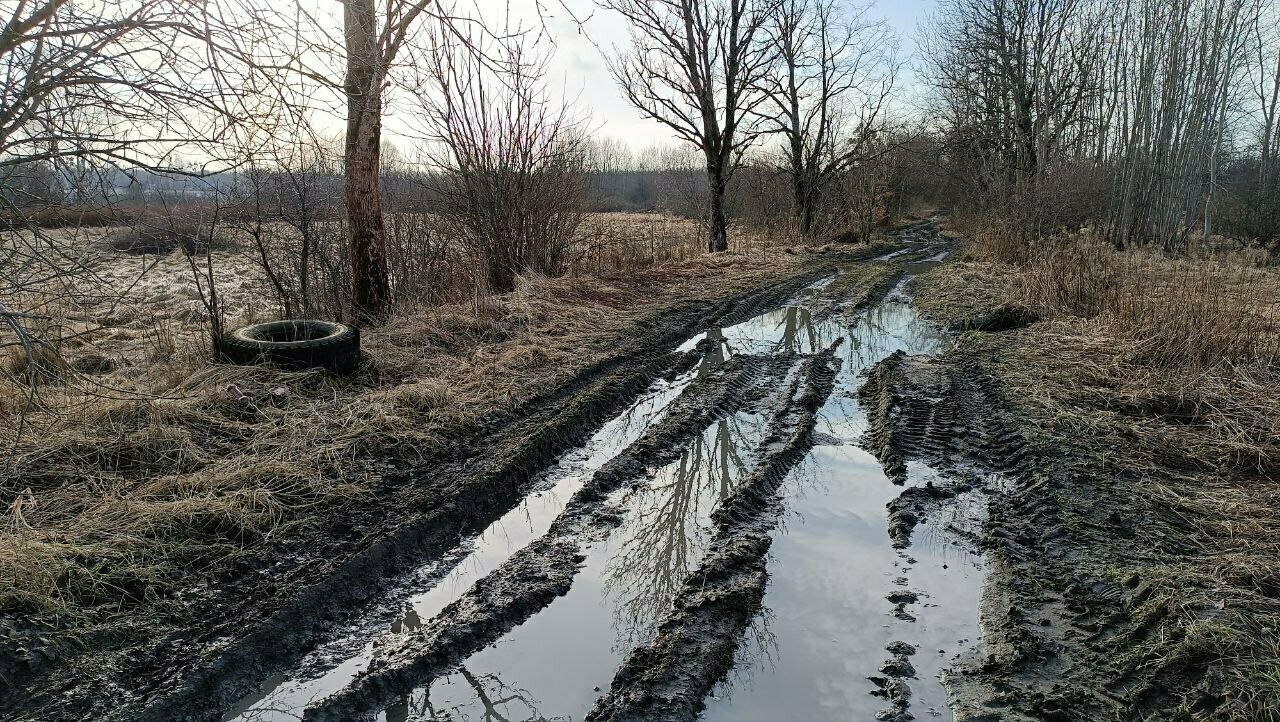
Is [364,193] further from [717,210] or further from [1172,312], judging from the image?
[717,210]

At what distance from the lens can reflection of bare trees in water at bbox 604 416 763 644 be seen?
3270mm

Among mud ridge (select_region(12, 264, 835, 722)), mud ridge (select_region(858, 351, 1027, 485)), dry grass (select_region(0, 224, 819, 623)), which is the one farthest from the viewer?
mud ridge (select_region(858, 351, 1027, 485))

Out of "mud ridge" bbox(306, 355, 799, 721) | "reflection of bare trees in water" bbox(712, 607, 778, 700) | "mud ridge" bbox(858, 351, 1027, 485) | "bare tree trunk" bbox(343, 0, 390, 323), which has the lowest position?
"reflection of bare trees in water" bbox(712, 607, 778, 700)

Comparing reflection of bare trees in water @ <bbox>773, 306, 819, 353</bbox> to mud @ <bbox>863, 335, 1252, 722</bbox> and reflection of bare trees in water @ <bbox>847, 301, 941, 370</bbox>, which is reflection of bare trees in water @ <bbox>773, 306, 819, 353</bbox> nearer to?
reflection of bare trees in water @ <bbox>847, 301, 941, 370</bbox>

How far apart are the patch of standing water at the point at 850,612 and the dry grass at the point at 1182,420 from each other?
73cm

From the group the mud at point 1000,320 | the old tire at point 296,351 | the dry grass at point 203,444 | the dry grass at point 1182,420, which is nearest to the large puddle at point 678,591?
the dry grass at point 1182,420

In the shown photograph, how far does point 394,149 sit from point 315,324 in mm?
4851

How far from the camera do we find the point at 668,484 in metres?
4.49

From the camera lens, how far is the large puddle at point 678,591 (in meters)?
2.68

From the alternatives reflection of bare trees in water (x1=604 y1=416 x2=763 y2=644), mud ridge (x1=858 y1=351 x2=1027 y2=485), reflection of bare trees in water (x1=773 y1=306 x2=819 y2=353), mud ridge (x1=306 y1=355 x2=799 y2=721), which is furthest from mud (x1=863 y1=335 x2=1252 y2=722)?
reflection of bare trees in water (x1=773 y1=306 x2=819 y2=353)

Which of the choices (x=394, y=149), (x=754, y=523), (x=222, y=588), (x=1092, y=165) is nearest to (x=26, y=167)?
(x=222, y=588)

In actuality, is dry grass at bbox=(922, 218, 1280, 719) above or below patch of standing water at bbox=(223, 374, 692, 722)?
above

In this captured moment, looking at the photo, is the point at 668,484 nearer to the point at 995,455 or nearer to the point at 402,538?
the point at 402,538

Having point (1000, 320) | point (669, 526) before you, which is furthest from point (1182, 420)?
point (669, 526)
